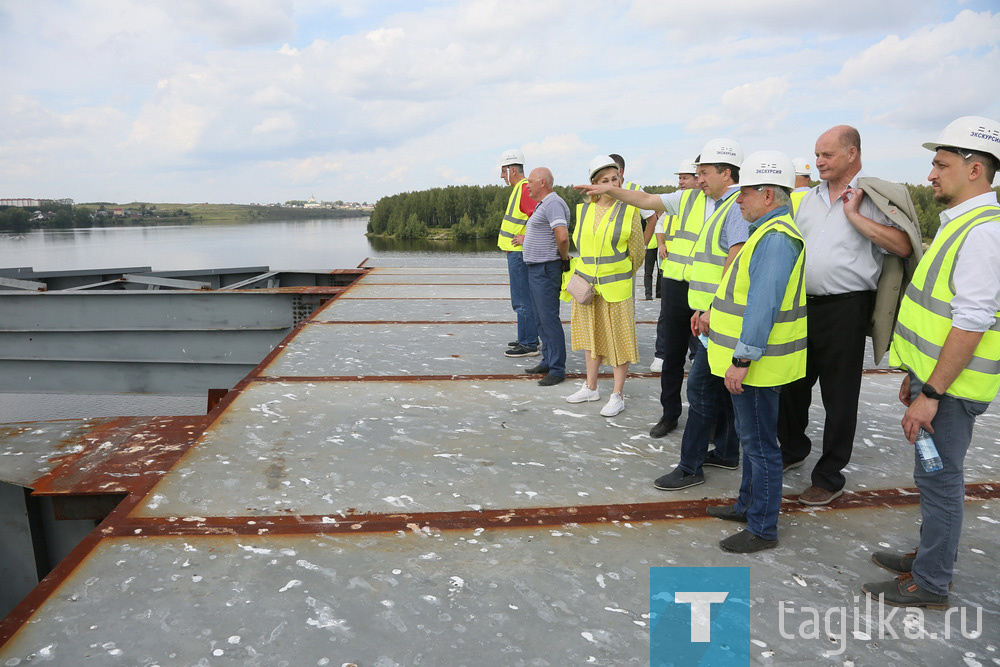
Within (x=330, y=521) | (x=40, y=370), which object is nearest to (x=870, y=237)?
(x=330, y=521)

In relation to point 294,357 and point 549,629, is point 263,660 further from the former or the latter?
point 294,357

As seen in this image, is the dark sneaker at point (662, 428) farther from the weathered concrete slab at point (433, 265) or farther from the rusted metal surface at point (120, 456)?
the weathered concrete slab at point (433, 265)

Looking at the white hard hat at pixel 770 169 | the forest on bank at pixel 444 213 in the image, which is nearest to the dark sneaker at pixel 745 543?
the white hard hat at pixel 770 169

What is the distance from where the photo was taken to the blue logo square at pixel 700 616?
1967 mm

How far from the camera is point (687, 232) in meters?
3.72

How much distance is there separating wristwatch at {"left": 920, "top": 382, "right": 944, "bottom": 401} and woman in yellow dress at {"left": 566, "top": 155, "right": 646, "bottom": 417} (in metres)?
2.16

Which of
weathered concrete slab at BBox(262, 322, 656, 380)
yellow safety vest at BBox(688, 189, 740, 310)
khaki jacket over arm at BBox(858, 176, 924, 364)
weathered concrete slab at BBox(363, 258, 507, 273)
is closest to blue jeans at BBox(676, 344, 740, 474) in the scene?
yellow safety vest at BBox(688, 189, 740, 310)

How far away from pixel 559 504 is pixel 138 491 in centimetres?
199

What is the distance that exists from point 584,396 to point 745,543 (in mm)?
1999

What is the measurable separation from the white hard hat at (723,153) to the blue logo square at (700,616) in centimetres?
196

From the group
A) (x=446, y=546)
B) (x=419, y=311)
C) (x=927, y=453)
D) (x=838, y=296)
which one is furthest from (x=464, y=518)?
(x=419, y=311)

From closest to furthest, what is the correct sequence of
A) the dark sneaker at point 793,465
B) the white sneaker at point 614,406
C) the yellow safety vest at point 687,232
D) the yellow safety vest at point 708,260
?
the yellow safety vest at point 708,260 < the dark sneaker at point 793,465 < the yellow safety vest at point 687,232 < the white sneaker at point 614,406

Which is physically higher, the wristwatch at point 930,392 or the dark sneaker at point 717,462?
the wristwatch at point 930,392

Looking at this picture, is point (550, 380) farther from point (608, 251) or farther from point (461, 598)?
point (461, 598)
